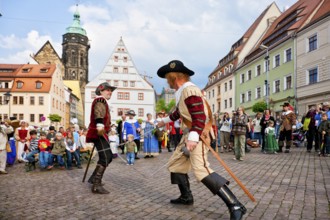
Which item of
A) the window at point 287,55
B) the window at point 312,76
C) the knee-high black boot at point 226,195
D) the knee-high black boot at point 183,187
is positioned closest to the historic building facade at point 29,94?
the window at point 287,55

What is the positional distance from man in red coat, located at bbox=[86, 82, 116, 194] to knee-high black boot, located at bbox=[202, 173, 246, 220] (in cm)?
227

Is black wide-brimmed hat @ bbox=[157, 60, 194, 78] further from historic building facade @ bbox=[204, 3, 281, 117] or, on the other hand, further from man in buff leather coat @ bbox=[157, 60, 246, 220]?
historic building facade @ bbox=[204, 3, 281, 117]

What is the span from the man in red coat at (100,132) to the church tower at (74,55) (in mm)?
85250

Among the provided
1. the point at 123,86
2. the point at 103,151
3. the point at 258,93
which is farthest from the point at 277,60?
the point at 103,151

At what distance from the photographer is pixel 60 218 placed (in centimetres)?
382

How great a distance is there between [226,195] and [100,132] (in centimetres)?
257

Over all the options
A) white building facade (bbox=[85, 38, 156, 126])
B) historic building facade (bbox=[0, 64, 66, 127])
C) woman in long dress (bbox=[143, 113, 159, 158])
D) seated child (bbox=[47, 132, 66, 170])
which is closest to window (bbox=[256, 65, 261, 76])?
white building facade (bbox=[85, 38, 156, 126])

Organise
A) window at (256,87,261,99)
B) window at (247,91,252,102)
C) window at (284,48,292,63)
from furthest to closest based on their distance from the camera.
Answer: window at (247,91,252,102) → window at (256,87,261,99) → window at (284,48,292,63)

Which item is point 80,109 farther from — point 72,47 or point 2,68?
point 2,68

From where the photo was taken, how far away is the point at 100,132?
17.3ft

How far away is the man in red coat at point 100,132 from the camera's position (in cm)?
529

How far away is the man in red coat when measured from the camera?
529cm

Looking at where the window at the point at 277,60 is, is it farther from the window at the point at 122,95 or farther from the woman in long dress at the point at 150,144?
the woman in long dress at the point at 150,144

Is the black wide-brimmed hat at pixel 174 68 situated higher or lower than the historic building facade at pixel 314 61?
lower
